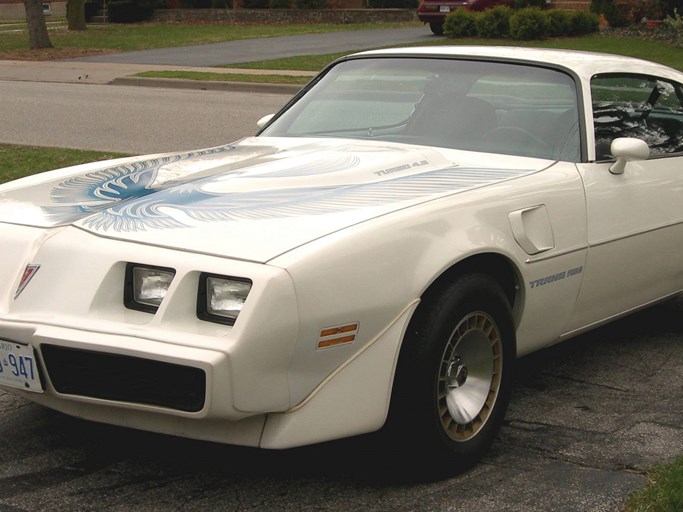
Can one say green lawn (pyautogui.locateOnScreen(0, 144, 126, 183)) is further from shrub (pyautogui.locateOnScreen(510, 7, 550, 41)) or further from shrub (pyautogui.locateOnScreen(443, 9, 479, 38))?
shrub (pyautogui.locateOnScreen(443, 9, 479, 38))

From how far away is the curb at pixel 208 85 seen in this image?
17969mm

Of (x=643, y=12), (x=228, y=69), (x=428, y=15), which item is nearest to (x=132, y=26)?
(x=428, y=15)

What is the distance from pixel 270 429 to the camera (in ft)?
10.7

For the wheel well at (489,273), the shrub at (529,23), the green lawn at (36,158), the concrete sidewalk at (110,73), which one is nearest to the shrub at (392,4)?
the shrub at (529,23)

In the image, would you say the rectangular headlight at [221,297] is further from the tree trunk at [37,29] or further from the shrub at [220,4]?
the shrub at [220,4]

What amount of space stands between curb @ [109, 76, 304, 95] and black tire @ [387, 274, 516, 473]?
45.7 feet

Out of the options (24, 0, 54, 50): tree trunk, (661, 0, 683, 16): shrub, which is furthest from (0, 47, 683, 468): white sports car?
(24, 0, 54, 50): tree trunk

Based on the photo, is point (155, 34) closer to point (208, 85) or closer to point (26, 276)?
point (208, 85)

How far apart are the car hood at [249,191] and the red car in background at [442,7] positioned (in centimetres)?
2411

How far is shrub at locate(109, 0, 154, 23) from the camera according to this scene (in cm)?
3581

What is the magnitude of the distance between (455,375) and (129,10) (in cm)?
3419

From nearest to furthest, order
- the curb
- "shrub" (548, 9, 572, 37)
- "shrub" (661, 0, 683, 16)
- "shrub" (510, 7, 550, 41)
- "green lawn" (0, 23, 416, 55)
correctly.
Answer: the curb < "shrub" (510, 7, 550, 41) < "shrub" (661, 0, 683, 16) < "shrub" (548, 9, 572, 37) < "green lawn" (0, 23, 416, 55)

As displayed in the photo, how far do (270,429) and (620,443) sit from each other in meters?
1.52

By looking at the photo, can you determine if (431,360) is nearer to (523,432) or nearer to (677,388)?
(523,432)
